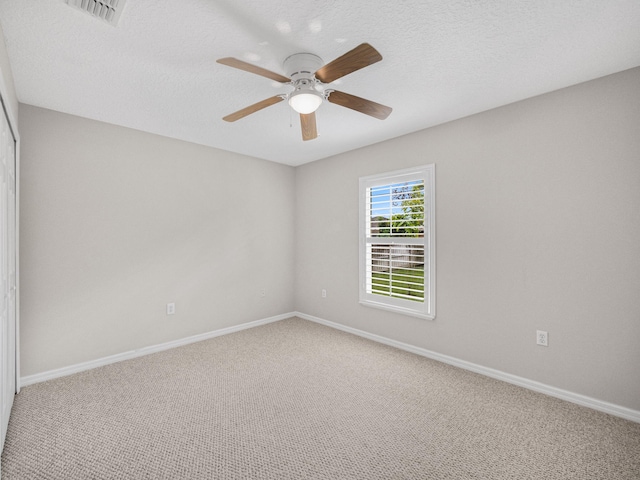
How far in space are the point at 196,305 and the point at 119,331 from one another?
2.70 feet

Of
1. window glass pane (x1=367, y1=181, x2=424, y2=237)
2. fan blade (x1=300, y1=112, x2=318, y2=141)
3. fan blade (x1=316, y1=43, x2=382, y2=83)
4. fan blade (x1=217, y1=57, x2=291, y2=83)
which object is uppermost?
fan blade (x1=316, y1=43, x2=382, y2=83)

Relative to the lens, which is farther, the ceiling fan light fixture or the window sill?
the window sill

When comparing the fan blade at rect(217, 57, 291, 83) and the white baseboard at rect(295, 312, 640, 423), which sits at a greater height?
the fan blade at rect(217, 57, 291, 83)

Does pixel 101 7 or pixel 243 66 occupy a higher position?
pixel 101 7

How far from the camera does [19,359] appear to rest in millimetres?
2545

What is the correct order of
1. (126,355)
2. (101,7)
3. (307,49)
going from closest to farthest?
(101,7) < (307,49) < (126,355)

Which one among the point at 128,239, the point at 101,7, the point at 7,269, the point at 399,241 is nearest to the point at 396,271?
the point at 399,241

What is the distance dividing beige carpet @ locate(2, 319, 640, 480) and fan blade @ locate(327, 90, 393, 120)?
215cm

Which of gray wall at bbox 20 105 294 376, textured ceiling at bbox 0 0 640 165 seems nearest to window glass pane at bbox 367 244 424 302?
textured ceiling at bbox 0 0 640 165

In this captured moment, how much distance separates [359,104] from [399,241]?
1833 mm

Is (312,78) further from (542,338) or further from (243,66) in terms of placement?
(542,338)

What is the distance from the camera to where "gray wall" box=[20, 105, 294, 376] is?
2.70m

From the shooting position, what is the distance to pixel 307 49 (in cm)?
188

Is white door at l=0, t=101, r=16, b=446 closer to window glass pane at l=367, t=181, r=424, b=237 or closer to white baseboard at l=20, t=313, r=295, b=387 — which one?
white baseboard at l=20, t=313, r=295, b=387
